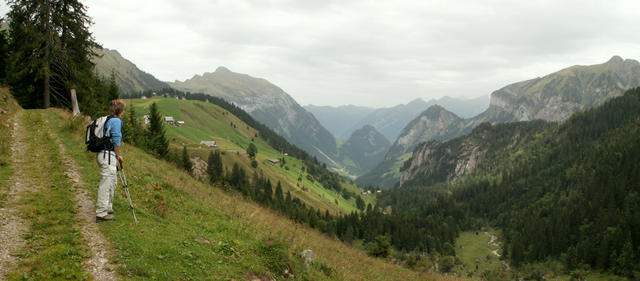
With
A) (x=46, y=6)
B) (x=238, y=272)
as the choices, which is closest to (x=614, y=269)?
(x=238, y=272)

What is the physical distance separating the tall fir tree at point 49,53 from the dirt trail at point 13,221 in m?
23.2

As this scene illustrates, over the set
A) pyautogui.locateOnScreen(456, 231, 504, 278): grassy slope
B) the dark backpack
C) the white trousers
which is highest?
the dark backpack

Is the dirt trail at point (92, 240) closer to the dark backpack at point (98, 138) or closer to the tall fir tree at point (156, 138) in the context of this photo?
the dark backpack at point (98, 138)

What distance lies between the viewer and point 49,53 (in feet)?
115

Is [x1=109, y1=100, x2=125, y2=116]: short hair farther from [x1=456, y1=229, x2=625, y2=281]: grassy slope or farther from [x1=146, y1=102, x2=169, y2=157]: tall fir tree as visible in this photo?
[x1=456, y1=229, x2=625, y2=281]: grassy slope

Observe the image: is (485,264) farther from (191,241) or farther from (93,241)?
(93,241)

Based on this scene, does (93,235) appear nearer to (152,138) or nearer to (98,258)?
(98,258)

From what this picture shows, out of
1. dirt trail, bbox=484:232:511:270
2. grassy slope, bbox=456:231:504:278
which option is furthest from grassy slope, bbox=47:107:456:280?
dirt trail, bbox=484:232:511:270

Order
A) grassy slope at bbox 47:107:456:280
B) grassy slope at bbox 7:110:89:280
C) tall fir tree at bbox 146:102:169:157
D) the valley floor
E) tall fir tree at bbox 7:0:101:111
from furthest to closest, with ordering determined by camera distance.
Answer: tall fir tree at bbox 146:102:169:157 → tall fir tree at bbox 7:0:101:111 → grassy slope at bbox 47:107:456:280 → the valley floor → grassy slope at bbox 7:110:89:280

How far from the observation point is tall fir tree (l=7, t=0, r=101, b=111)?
33875 millimetres

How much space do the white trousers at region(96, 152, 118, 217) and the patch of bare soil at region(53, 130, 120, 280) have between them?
1.98 feet

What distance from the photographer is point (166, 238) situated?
37.2 ft

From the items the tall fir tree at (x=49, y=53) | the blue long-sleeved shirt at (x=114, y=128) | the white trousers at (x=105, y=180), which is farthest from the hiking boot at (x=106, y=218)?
the tall fir tree at (x=49, y=53)

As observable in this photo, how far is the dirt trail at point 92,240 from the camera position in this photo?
8.44 m
